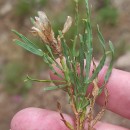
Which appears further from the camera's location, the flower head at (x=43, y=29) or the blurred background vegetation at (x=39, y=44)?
Result: the blurred background vegetation at (x=39, y=44)

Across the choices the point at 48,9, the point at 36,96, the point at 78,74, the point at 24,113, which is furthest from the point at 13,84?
the point at 78,74

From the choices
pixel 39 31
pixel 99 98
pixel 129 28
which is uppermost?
pixel 129 28

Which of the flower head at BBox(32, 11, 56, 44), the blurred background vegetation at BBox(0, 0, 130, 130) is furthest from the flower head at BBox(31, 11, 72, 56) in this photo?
the blurred background vegetation at BBox(0, 0, 130, 130)

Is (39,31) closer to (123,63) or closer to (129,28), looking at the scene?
(123,63)

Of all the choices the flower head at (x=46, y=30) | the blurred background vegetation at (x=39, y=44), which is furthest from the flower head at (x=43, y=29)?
the blurred background vegetation at (x=39, y=44)

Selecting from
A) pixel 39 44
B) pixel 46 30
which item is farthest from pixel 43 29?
pixel 39 44

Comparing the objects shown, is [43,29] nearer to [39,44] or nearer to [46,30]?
[46,30]

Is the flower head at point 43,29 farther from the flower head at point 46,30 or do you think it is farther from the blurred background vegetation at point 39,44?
the blurred background vegetation at point 39,44

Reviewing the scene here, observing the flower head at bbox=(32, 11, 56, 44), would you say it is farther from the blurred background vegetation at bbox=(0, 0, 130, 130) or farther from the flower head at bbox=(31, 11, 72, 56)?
the blurred background vegetation at bbox=(0, 0, 130, 130)
